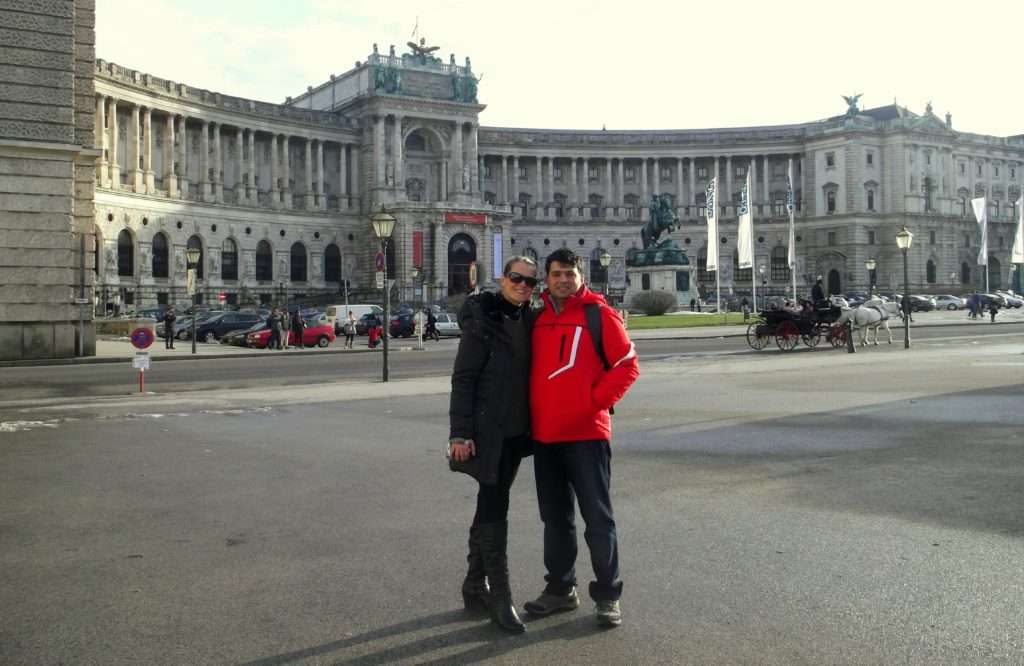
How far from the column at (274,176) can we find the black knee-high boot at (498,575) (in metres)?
90.5

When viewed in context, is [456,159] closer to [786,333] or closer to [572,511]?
[786,333]

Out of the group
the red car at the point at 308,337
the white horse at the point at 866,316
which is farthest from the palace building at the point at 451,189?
the white horse at the point at 866,316

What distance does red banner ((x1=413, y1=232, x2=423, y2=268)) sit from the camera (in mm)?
94250

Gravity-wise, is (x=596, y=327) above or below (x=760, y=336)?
above

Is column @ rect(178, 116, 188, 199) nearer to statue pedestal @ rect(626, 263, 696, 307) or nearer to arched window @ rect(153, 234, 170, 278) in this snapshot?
arched window @ rect(153, 234, 170, 278)

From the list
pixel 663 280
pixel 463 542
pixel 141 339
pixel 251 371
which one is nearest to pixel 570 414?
pixel 463 542

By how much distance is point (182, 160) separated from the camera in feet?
278

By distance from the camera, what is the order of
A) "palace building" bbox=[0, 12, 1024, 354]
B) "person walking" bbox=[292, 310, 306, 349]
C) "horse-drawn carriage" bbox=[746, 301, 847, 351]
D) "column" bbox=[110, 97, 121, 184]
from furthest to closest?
"palace building" bbox=[0, 12, 1024, 354] < "column" bbox=[110, 97, 121, 184] < "person walking" bbox=[292, 310, 306, 349] < "horse-drawn carriage" bbox=[746, 301, 847, 351]

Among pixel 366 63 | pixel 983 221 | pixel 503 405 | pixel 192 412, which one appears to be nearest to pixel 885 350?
pixel 192 412

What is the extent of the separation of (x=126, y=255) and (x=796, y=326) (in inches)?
2407

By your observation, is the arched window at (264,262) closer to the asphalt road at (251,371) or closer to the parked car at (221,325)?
the parked car at (221,325)

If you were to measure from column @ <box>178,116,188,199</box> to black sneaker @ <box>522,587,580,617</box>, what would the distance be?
84.3 m

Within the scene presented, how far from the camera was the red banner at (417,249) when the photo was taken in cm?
9425

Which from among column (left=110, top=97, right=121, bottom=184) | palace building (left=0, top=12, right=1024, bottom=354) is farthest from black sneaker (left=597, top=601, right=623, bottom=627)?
column (left=110, top=97, right=121, bottom=184)
